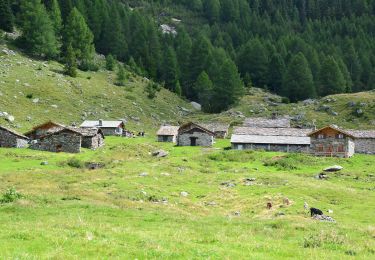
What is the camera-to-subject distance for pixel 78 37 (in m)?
130

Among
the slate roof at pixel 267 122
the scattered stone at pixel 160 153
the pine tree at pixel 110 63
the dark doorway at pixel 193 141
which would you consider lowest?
the scattered stone at pixel 160 153

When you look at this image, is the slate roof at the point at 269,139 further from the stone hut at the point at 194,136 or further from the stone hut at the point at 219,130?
the stone hut at the point at 219,130

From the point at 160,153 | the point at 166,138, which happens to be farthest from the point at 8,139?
the point at 166,138

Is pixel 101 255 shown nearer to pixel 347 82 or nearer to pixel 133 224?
pixel 133 224

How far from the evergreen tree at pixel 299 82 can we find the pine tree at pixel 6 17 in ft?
257

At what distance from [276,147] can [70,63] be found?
189ft

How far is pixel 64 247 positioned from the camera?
61.3ft

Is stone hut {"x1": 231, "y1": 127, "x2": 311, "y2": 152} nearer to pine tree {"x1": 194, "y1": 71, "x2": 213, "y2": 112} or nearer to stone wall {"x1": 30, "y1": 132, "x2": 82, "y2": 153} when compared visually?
stone wall {"x1": 30, "y1": 132, "x2": 82, "y2": 153}

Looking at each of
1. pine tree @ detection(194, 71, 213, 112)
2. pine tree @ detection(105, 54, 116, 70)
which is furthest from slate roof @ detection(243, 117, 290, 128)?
pine tree @ detection(105, 54, 116, 70)

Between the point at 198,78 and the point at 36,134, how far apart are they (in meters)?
67.1

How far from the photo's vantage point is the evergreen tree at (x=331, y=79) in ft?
474

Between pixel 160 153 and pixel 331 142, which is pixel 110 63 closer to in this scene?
pixel 160 153

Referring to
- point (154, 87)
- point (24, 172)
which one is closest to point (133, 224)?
point (24, 172)

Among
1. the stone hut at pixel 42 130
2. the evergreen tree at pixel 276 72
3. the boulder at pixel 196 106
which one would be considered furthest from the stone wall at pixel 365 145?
the evergreen tree at pixel 276 72
